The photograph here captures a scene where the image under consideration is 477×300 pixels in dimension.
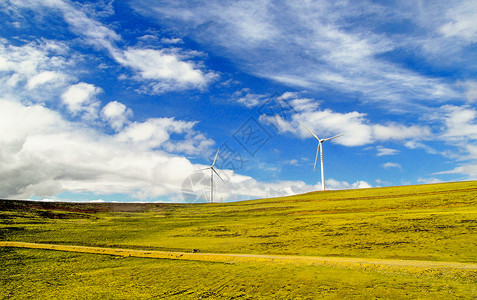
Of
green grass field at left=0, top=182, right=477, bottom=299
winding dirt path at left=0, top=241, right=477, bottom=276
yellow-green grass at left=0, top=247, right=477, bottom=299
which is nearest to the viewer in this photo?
yellow-green grass at left=0, top=247, right=477, bottom=299

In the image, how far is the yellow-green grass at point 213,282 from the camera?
9234mm

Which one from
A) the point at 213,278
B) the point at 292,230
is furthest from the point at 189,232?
the point at 213,278

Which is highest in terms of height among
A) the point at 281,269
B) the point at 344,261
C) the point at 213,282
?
the point at 344,261

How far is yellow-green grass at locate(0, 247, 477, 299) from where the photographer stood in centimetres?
923

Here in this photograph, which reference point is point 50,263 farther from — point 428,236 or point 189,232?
point 428,236

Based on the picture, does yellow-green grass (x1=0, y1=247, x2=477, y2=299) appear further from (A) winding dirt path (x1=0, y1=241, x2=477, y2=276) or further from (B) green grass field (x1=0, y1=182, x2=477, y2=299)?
(A) winding dirt path (x1=0, y1=241, x2=477, y2=276)

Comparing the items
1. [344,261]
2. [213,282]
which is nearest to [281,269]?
[344,261]

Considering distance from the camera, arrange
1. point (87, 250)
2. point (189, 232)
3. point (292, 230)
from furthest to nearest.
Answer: point (189, 232), point (292, 230), point (87, 250)

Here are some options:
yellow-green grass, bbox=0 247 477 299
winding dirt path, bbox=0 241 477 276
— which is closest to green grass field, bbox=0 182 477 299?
yellow-green grass, bbox=0 247 477 299

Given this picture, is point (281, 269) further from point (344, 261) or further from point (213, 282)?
point (213, 282)

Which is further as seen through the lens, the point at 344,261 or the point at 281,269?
the point at 344,261

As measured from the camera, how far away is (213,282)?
11.0 metres

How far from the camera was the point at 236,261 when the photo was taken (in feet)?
48.0

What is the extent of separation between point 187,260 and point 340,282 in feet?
27.6
